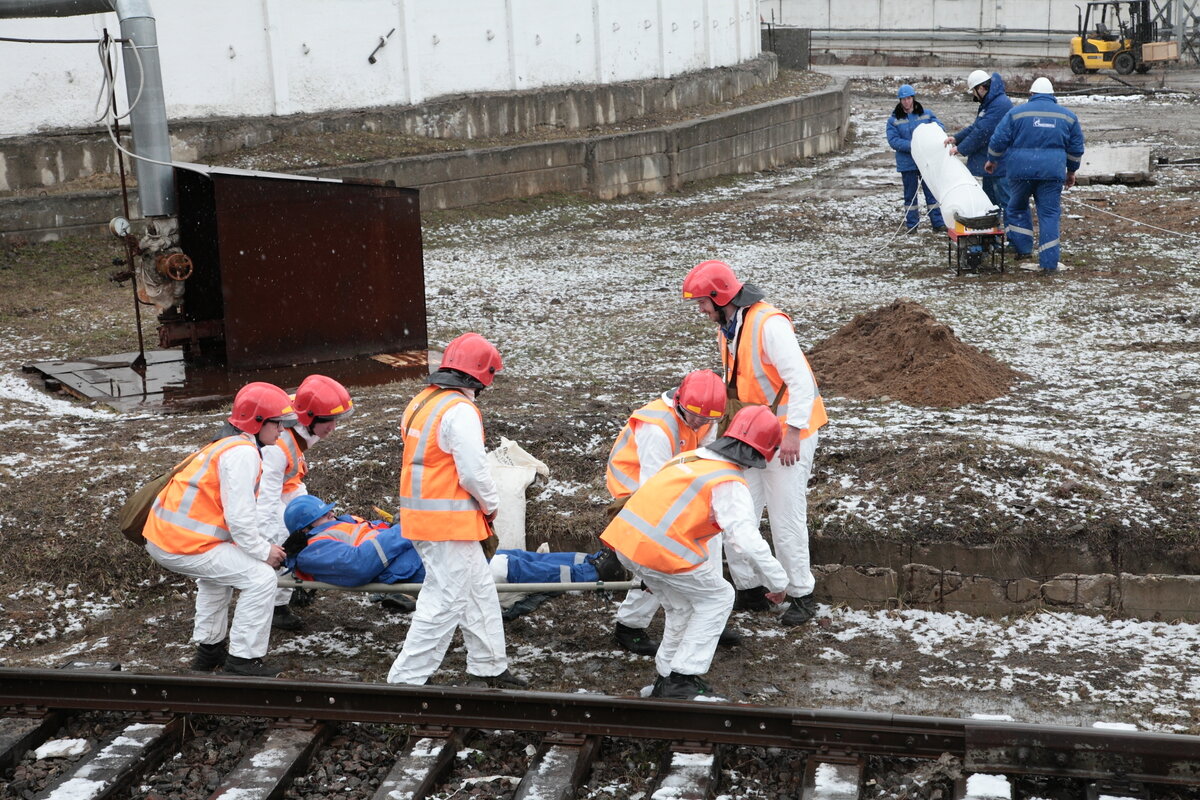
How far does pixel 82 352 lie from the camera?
11.5m

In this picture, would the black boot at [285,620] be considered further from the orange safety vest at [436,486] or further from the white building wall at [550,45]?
the white building wall at [550,45]

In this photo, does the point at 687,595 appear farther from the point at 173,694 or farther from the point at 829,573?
the point at 173,694

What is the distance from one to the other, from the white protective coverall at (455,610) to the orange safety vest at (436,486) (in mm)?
46

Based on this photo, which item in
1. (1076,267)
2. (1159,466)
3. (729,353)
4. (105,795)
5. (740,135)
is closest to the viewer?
(105,795)

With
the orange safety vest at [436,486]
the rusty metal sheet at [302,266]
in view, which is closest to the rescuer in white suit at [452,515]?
the orange safety vest at [436,486]

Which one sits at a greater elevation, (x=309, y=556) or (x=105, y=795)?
(x=309, y=556)

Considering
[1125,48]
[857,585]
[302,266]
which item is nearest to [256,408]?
[857,585]

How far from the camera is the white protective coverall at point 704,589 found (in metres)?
5.35

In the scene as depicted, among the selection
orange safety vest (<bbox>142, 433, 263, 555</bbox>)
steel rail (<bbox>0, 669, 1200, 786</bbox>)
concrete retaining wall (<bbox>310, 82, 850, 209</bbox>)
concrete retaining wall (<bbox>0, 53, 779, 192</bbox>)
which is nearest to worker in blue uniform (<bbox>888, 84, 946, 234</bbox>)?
concrete retaining wall (<bbox>310, 82, 850, 209</bbox>)

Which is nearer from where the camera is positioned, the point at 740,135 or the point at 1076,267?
the point at 1076,267

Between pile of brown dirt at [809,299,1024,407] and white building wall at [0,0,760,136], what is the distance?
10722 mm

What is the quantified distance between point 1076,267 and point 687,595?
9886mm

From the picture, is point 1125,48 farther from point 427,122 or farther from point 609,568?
point 609,568

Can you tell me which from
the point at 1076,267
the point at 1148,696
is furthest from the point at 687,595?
the point at 1076,267
